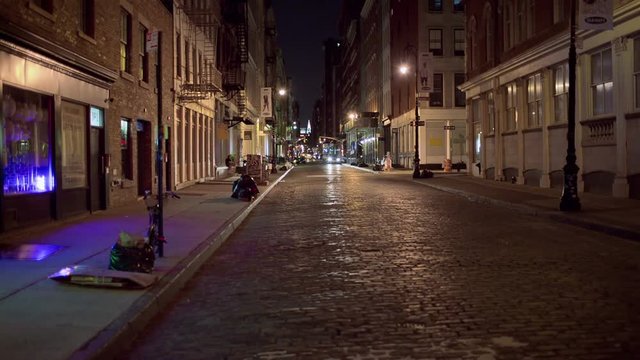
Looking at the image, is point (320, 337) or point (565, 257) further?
point (565, 257)

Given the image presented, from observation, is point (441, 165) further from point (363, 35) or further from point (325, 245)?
point (363, 35)

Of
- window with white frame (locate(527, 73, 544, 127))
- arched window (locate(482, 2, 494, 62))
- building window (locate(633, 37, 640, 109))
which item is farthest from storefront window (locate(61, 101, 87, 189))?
arched window (locate(482, 2, 494, 62))

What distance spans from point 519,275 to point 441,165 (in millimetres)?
44994

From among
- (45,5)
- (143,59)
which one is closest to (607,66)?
(143,59)

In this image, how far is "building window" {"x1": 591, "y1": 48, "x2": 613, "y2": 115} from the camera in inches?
844

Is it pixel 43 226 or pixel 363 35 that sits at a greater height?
pixel 363 35

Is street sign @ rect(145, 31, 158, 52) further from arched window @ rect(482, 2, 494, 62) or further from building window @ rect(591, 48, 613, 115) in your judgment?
arched window @ rect(482, 2, 494, 62)

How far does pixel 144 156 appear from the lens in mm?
23016

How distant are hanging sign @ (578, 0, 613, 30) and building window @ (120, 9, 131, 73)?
42.5 feet

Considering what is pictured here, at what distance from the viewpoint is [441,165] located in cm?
5347

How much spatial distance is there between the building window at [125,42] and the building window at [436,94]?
35924 mm

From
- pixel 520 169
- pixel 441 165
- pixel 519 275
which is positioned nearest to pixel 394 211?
pixel 519 275

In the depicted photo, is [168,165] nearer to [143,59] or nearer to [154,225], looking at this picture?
[143,59]

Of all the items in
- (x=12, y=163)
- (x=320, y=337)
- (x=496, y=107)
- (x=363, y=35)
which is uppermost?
(x=363, y=35)
